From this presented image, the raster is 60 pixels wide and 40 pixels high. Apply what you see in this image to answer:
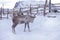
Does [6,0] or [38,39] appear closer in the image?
[38,39]

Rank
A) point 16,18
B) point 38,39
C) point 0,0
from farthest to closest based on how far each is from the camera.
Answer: point 0,0, point 16,18, point 38,39

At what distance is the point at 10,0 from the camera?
792 inches

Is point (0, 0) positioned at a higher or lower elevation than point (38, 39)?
higher

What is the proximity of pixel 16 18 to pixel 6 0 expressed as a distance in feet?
43.3

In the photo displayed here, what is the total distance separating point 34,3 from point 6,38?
1361cm

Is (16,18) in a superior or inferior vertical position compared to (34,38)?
superior

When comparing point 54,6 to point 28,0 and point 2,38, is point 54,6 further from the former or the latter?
point 2,38

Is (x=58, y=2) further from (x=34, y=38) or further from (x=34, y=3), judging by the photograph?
(x=34, y=38)

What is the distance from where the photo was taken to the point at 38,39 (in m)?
6.11

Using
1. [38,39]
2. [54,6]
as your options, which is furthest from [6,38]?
[54,6]

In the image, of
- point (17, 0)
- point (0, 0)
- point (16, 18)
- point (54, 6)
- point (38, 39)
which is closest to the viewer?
point (38, 39)

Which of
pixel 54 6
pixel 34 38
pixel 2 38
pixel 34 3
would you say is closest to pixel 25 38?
pixel 34 38

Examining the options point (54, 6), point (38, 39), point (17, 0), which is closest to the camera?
point (38, 39)

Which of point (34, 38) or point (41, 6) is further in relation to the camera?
point (41, 6)
